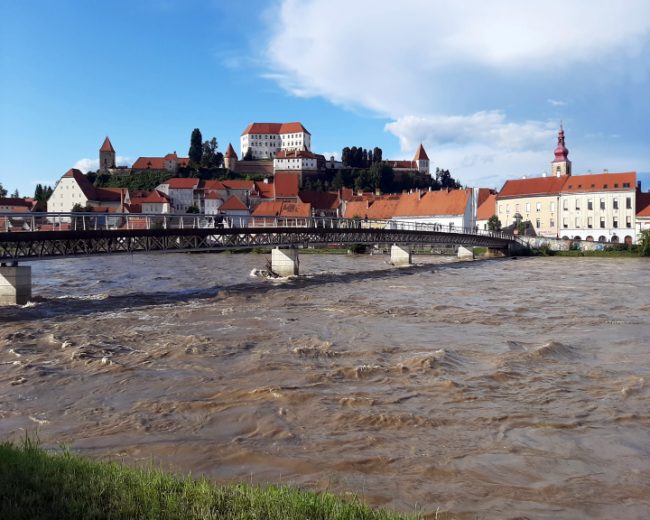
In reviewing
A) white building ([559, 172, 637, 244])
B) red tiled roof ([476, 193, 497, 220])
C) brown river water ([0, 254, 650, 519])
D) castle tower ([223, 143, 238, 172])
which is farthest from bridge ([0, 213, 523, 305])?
castle tower ([223, 143, 238, 172])

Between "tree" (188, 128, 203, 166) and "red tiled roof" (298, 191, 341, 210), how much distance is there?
44.9 meters

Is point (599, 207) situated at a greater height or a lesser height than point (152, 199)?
lesser

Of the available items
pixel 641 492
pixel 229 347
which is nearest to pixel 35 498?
pixel 641 492

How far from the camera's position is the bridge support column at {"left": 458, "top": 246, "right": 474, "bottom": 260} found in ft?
252

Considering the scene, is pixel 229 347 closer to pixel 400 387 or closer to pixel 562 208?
pixel 400 387

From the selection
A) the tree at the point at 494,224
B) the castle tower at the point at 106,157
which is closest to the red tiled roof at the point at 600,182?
the tree at the point at 494,224

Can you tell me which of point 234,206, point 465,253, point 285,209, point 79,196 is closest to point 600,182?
point 465,253

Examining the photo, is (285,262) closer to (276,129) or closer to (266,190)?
(266,190)

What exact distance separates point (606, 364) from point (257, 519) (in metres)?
13.0

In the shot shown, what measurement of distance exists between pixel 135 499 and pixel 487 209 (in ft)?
349

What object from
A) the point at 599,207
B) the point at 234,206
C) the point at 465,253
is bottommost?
the point at 465,253

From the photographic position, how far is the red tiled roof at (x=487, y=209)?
105475mm

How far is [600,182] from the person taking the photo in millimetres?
89812

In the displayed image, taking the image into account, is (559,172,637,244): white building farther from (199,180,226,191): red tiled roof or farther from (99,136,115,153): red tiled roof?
(99,136,115,153): red tiled roof
